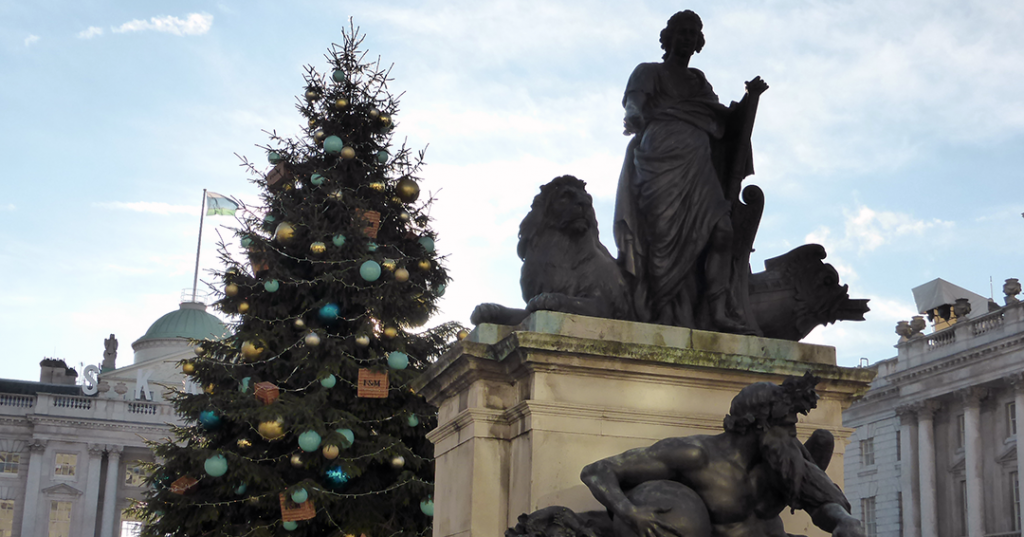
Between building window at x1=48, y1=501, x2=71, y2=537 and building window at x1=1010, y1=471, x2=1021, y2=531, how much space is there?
1819 inches

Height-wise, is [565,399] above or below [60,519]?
below

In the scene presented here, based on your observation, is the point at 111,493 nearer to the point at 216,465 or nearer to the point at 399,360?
the point at 216,465

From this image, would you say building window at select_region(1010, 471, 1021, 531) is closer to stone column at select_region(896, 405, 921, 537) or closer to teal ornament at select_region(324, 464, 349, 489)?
stone column at select_region(896, 405, 921, 537)

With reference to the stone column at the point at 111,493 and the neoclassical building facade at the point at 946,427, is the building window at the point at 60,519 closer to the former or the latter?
the stone column at the point at 111,493

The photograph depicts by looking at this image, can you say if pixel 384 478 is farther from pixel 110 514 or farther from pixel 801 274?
pixel 110 514

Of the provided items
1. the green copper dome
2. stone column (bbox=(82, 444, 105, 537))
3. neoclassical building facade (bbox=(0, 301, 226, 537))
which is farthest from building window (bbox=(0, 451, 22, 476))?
the green copper dome

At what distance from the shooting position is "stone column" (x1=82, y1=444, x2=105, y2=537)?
56.3m

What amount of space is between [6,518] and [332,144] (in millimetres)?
51056

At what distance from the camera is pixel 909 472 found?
47.1 m

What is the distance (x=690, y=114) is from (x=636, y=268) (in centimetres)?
105

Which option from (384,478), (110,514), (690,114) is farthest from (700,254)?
(110,514)

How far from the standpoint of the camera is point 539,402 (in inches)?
204

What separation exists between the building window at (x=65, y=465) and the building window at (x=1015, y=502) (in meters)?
46.5

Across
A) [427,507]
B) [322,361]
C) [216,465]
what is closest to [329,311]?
[322,361]
